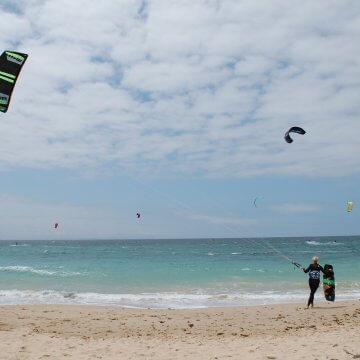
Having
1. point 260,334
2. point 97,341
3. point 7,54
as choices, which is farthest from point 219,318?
point 7,54

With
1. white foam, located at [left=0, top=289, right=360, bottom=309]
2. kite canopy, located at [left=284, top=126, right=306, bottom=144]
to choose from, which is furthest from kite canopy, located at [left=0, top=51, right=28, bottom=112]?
white foam, located at [left=0, top=289, right=360, bottom=309]

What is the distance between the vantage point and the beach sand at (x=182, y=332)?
22.5 feet

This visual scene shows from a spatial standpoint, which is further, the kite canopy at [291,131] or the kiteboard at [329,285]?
the kite canopy at [291,131]

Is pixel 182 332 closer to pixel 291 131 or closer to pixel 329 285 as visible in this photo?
pixel 329 285

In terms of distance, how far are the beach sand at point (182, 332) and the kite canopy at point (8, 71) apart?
4.26m

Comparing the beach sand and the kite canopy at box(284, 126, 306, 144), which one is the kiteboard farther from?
the kite canopy at box(284, 126, 306, 144)

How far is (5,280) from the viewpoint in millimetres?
23250

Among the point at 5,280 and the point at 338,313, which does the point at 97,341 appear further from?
the point at 5,280

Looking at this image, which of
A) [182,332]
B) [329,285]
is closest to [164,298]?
[329,285]

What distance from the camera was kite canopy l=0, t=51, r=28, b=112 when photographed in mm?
7523

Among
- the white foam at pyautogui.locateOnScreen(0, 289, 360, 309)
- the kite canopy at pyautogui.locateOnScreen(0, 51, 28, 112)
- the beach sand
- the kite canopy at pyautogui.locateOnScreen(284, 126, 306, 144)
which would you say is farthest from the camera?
the white foam at pyautogui.locateOnScreen(0, 289, 360, 309)

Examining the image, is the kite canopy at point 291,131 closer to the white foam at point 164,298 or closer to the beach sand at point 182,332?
the beach sand at point 182,332

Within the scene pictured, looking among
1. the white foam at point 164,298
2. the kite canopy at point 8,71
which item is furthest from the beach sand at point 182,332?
the kite canopy at point 8,71

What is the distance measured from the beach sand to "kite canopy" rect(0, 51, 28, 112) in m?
4.26
